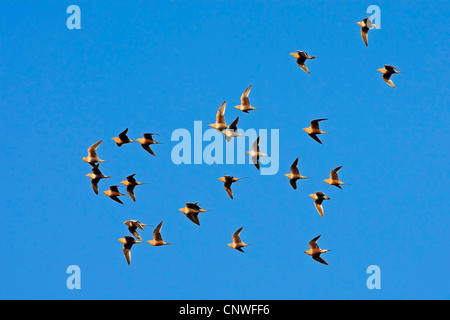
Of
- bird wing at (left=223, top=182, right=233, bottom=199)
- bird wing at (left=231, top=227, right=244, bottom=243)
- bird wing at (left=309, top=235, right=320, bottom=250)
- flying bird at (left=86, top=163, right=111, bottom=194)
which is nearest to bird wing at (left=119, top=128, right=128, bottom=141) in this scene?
flying bird at (left=86, top=163, right=111, bottom=194)

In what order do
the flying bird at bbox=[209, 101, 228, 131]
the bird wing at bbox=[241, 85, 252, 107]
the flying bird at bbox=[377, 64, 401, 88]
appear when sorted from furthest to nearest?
the flying bird at bbox=[377, 64, 401, 88] → the flying bird at bbox=[209, 101, 228, 131] → the bird wing at bbox=[241, 85, 252, 107]

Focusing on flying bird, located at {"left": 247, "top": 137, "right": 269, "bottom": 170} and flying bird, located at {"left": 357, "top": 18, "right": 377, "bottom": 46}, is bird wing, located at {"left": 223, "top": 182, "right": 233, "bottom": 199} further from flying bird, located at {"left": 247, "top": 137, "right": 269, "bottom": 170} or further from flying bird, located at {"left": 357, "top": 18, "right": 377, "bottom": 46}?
flying bird, located at {"left": 357, "top": 18, "right": 377, "bottom": 46}

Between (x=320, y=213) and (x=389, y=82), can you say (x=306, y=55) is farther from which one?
(x=320, y=213)

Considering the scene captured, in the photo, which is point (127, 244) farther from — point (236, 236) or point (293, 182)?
point (293, 182)

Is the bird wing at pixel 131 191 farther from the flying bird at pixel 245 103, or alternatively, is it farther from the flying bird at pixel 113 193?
the flying bird at pixel 245 103

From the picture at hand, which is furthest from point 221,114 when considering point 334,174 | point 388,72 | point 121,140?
point 388,72

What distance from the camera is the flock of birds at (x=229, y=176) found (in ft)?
126

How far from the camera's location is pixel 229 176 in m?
39.0

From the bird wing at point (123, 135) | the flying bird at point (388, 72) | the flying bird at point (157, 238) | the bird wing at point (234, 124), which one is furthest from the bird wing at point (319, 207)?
the bird wing at point (123, 135)

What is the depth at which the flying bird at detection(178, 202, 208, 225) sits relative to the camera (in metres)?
38.2

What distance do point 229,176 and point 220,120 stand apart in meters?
2.39

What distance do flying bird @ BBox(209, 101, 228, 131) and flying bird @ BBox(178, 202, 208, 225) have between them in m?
3.34
